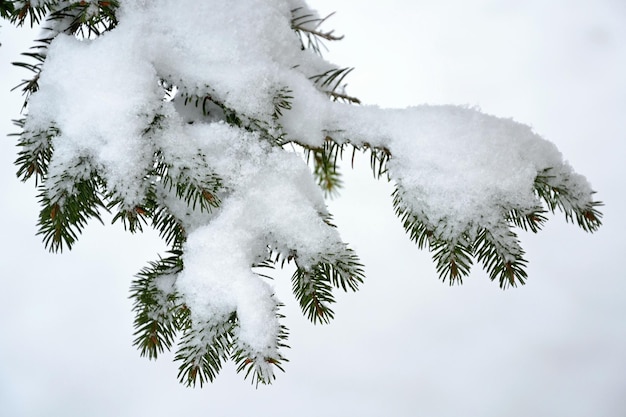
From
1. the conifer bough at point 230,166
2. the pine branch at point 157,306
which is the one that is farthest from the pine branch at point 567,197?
the pine branch at point 157,306

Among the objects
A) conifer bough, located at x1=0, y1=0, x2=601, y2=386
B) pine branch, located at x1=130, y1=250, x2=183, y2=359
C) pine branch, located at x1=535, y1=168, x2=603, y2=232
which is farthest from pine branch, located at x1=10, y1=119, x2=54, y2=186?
pine branch, located at x1=535, y1=168, x2=603, y2=232

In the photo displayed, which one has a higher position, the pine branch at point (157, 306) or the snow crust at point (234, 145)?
the snow crust at point (234, 145)

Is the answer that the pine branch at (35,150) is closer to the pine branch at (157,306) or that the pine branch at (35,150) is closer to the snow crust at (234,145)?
the snow crust at (234,145)

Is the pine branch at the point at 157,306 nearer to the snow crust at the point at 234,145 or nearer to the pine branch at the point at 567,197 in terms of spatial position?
the snow crust at the point at 234,145

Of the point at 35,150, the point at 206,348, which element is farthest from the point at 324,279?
the point at 35,150

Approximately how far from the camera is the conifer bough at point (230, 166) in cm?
70

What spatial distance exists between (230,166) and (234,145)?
29mm

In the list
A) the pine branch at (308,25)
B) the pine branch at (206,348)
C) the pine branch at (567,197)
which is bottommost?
the pine branch at (206,348)

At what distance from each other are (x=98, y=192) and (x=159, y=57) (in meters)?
0.20

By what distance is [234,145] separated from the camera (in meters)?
0.74

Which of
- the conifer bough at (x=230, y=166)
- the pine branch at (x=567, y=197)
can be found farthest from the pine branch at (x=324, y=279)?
the pine branch at (x=567, y=197)

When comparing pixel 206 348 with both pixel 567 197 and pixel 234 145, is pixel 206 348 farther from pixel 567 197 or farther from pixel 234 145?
pixel 567 197

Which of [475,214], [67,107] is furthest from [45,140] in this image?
[475,214]

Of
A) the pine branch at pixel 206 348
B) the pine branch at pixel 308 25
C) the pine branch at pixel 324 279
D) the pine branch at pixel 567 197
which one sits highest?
the pine branch at pixel 308 25
